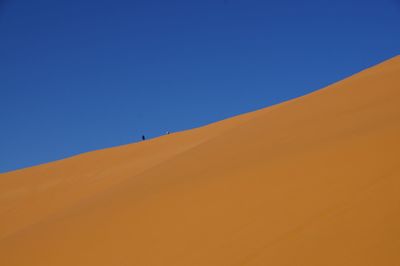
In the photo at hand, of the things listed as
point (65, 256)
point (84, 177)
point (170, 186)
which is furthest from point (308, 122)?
point (84, 177)

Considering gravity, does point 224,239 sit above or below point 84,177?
below

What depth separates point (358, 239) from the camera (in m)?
3.09

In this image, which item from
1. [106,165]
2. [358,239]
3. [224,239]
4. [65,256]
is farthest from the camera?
[106,165]

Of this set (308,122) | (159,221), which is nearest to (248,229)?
(159,221)

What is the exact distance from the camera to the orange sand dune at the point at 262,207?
3.31m

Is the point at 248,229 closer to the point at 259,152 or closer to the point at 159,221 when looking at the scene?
the point at 159,221

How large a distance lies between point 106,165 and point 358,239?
10954 mm

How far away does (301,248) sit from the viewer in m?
3.25

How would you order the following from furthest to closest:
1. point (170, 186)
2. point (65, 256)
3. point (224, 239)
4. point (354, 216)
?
1. point (170, 186)
2. point (65, 256)
3. point (224, 239)
4. point (354, 216)

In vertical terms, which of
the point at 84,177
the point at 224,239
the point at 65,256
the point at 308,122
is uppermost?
the point at 84,177

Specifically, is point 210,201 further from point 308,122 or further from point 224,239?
point 308,122

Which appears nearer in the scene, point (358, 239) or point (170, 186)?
point (358, 239)

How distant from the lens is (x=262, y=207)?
429 centimetres

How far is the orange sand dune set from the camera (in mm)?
3312
